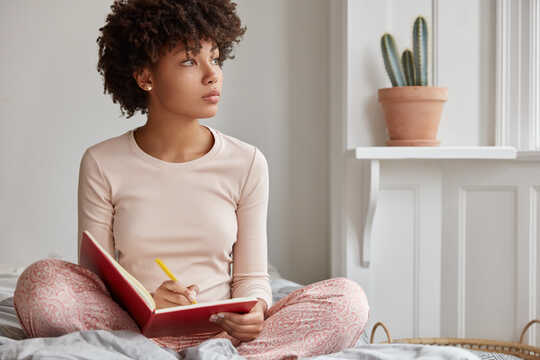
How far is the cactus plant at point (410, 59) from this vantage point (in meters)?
1.76

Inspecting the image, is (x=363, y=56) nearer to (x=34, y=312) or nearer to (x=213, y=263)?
(x=213, y=263)

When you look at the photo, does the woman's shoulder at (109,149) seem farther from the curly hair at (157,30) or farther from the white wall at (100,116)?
the white wall at (100,116)

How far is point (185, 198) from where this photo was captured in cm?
128

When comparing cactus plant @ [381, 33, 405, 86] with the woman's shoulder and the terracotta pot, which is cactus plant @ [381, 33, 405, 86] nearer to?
the terracotta pot

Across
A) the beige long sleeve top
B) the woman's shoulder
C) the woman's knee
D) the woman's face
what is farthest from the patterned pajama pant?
the woman's face

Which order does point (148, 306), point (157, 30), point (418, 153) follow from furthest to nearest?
point (418, 153) < point (157, 30) < point (148, 306)

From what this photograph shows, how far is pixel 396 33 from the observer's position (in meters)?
1.91

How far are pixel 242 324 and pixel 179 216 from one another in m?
0.29

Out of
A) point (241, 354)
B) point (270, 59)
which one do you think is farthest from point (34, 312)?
point (270, 59)

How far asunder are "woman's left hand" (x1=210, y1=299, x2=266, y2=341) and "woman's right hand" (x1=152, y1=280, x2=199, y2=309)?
6 cm

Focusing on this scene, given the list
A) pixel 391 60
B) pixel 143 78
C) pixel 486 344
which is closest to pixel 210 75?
pixel 143 78

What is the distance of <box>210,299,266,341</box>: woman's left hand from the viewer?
108 centimetres

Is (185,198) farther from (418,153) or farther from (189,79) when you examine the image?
(418,153)

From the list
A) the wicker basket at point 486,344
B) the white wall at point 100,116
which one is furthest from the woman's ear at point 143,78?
the white wall at point 100,116
